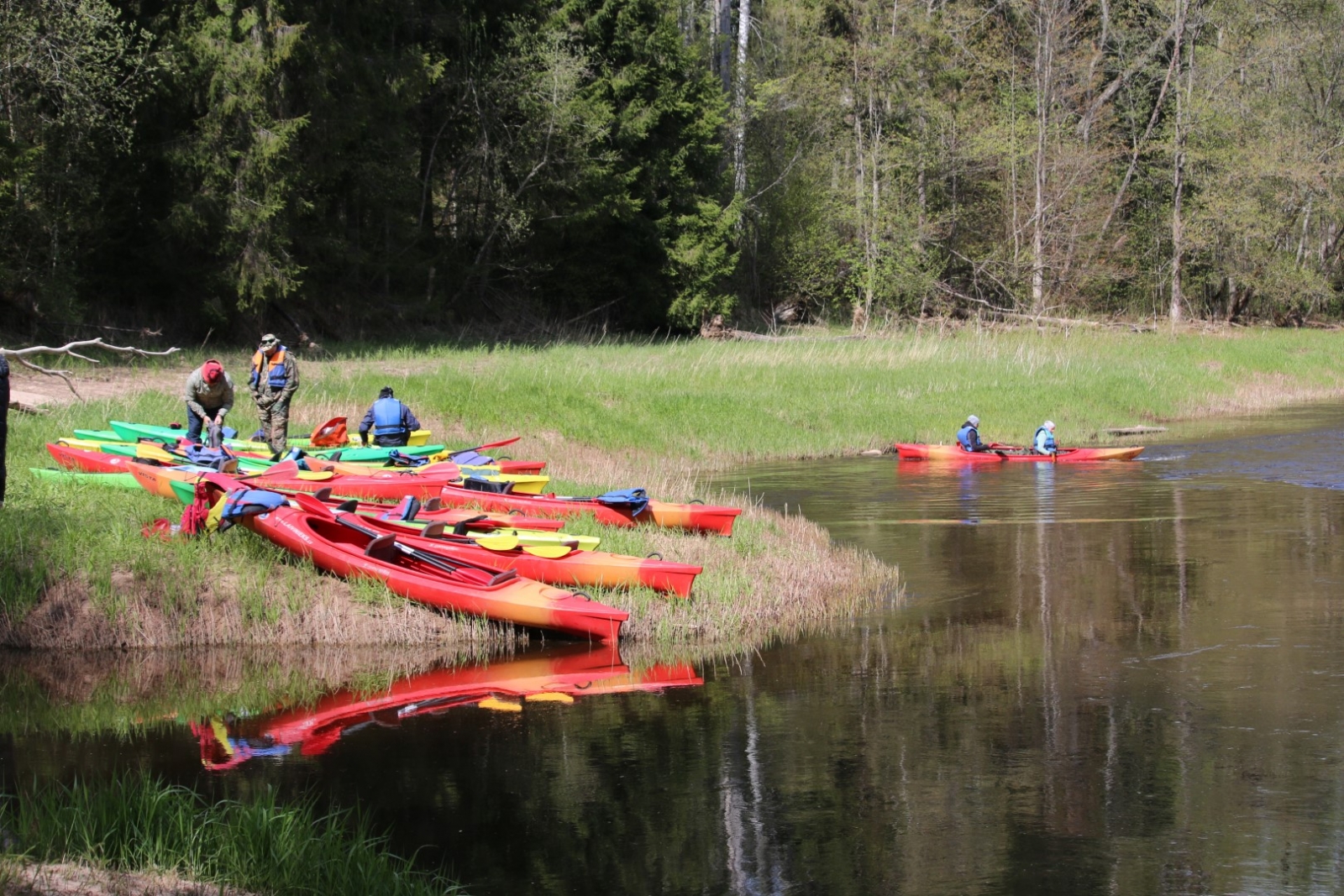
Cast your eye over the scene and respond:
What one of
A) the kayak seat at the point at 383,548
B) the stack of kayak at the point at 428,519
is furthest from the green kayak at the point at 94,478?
the kayak seat at the point at 383,548

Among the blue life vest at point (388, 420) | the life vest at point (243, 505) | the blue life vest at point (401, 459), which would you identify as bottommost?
the blue life vest at point (401, 459)

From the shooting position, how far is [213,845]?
19.8 feet

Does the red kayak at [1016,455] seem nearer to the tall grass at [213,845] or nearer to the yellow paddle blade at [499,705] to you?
the yellow paddle blade at [499,705]

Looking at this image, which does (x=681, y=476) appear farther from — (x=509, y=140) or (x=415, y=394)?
(x=509, y=140)

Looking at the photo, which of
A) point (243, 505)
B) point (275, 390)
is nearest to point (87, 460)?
point (275, 390)

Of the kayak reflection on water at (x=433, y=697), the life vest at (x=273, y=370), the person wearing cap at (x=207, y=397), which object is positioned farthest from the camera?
the life vest at (x=273, y=370)

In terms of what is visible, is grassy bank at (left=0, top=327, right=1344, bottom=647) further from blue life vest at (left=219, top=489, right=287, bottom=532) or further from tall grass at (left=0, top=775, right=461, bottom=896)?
tall grass at (left=0, top=775, right=461, bottom=896)

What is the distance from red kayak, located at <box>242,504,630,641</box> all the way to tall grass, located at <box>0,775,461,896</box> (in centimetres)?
419

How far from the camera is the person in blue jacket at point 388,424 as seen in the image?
1697cm

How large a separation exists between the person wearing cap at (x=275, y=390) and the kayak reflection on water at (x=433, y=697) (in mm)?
7011

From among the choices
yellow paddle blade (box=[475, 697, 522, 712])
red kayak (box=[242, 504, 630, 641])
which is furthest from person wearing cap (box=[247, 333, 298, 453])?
yellow paddle blade (box=[475, 697, 522, 712])

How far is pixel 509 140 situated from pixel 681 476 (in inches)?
575

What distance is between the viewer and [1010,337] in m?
34.4

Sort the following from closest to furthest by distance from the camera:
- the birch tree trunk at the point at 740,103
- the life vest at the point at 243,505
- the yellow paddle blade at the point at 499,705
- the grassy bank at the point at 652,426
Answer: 1. the yellow paddle blade at the point at 499,705
2. the grassy bank at the point at 652,426
3. the life vest at the point at 243,505
4. the birch tree trunk at the point at 740,103
